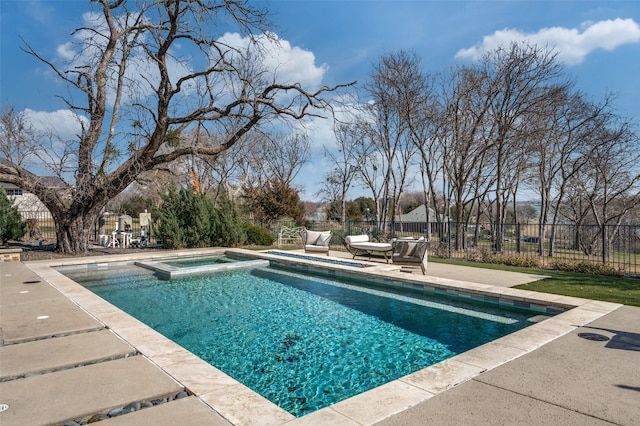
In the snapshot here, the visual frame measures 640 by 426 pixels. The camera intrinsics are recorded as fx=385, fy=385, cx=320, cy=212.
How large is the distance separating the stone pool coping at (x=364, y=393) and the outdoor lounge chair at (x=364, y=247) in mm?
4255

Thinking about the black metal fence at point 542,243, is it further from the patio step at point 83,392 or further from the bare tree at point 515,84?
the patio step at point 83,392

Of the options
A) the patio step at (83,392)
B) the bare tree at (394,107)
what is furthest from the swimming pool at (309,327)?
the bare tree at (394,107)

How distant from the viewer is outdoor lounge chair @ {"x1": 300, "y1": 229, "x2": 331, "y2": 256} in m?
12.7

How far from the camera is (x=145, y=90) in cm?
1227

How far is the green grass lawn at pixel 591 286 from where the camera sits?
6.36 meters

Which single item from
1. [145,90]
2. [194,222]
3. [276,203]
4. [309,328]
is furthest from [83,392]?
[276,203]

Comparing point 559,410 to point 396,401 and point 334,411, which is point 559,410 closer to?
point 396,401

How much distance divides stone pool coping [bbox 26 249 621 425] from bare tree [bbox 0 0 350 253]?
6.74 meters

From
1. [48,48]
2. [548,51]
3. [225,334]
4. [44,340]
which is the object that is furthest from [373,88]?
[44,340]

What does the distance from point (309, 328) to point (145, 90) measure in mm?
10272

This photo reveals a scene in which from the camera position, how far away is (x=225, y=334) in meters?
5.29

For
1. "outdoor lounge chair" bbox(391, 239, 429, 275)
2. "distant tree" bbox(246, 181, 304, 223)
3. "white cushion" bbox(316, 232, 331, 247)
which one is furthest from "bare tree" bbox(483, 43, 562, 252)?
"distant tree" bbox(246, 181, 304, 223)

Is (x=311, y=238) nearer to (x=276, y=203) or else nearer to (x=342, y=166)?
(x=276, y=203)

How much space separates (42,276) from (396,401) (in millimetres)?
8787
